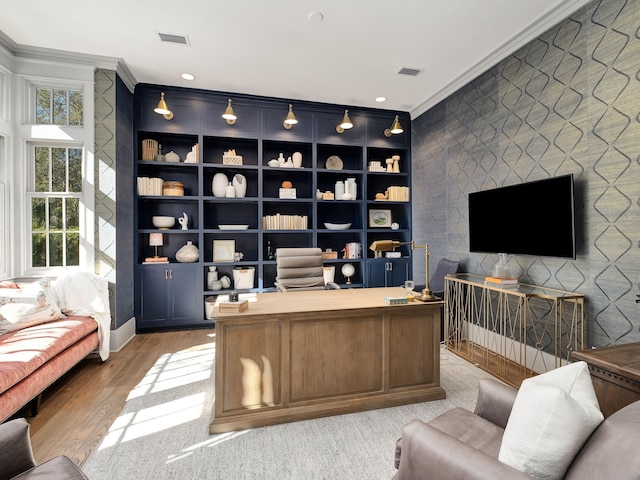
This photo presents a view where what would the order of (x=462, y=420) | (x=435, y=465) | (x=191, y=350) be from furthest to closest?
(x=191, y=350), (x=462, y=420), (x=435, y=465)

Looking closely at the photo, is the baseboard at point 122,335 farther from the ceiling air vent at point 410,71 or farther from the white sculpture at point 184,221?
the ceiling air vent at point 410,71

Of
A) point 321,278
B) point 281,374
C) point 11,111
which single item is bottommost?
point 281,374

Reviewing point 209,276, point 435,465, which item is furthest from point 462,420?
point 209,276

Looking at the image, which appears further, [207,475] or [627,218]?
[627,218]

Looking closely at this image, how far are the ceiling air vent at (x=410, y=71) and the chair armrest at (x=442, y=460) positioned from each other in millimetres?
3660

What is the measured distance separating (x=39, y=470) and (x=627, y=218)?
3.45 m

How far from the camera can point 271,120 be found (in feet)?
14.6

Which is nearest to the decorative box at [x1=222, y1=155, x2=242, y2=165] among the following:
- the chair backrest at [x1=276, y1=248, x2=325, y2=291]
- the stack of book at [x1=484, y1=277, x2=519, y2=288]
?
the chair backrest at [x1=276, y1=248, x2=325, y2=291]

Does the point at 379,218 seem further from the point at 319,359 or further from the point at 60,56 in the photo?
the point at 60,56

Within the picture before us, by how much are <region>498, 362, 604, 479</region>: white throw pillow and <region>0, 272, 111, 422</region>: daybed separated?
251 cm

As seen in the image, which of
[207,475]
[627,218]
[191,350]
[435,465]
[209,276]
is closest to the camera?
[435,465]

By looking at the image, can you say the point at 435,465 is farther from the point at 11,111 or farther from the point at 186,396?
the point at 11,111

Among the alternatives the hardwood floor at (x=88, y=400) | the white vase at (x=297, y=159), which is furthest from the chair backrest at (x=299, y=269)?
the white vase at (x=297, y=159)

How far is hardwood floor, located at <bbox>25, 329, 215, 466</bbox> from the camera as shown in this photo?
6.31ft
